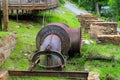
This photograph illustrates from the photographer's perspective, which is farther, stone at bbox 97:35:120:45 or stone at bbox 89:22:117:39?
stone at bbox 89:22:117:39

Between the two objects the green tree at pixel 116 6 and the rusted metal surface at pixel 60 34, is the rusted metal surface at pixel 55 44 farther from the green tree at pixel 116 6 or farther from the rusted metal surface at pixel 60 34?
the green tree at pixel 116 6

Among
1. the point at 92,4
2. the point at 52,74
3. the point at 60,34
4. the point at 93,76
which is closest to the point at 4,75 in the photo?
the point at 52,74

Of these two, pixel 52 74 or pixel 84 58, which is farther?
pixel 84 58

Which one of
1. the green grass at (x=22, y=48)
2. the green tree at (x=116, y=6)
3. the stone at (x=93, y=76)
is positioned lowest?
the stone at (x=93, y=76)

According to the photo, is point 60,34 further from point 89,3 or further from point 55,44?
point 89,3

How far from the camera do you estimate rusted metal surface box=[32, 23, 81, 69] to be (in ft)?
43.9

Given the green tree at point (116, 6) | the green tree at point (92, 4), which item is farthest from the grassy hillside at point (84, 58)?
the green tree at point (92, 4)

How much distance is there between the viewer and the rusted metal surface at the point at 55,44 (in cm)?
1339

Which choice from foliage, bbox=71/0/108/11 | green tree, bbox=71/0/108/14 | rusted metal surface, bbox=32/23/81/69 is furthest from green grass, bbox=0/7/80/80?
foliage, bbox=71/0/108/11

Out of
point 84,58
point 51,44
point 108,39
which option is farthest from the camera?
point 108,39

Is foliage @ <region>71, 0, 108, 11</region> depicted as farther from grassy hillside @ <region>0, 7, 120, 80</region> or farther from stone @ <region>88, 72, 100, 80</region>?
stone @ <region>88, 72, 100, 80</region>

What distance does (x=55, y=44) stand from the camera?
14.0 meters

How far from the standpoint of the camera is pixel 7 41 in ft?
47.9

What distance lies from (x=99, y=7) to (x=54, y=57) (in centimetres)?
4534
